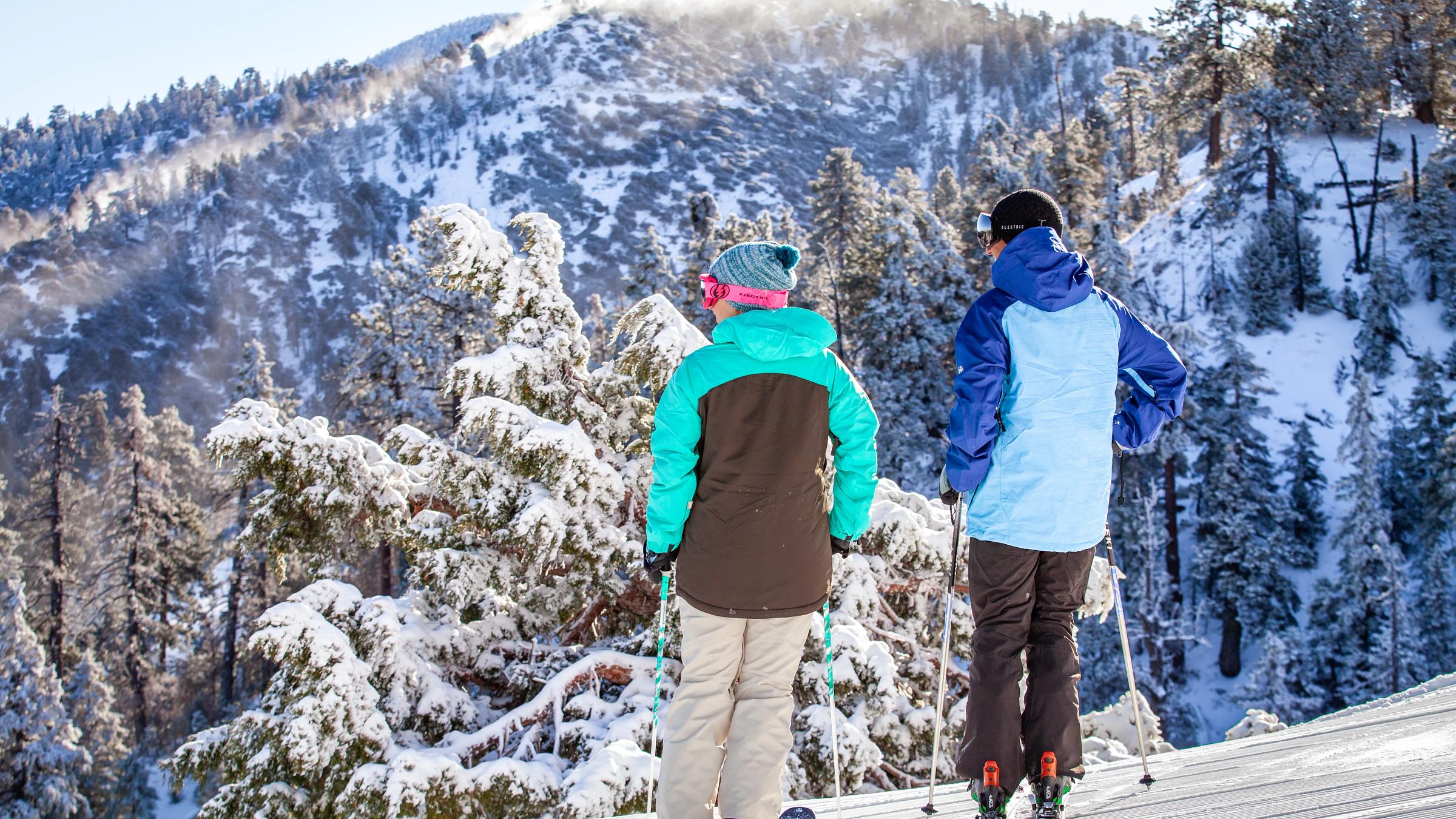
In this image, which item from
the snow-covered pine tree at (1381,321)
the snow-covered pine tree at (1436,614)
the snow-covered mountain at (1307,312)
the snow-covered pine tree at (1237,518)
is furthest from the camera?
the snow-covered pine tree at (1381,321)

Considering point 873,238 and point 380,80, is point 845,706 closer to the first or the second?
point 873,238

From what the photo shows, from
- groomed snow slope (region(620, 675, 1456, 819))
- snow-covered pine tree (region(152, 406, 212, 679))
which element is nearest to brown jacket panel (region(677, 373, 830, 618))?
groomed snow slope (region(620, 675, 1456, 819))

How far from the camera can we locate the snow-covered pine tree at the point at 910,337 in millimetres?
25359

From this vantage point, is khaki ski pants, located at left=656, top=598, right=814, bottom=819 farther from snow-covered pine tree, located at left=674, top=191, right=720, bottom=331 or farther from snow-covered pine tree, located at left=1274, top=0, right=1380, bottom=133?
snow-covered pine tree, located at left=1274, top=0, right=1380, bottom=133

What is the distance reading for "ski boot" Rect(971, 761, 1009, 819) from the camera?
9.41 feet

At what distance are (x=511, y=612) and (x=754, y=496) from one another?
23.2 ft

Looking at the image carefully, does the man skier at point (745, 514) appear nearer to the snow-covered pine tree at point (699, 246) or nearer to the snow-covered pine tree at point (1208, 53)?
the snow-covered pine tree at point (699, 246)

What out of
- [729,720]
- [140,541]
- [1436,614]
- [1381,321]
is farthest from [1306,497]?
[140,541]

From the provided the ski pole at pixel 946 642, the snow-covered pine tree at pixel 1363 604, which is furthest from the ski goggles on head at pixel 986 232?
the snow-covered pine tree at pixel 1363 604

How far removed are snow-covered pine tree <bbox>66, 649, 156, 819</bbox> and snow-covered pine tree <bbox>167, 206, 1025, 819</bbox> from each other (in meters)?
20.9

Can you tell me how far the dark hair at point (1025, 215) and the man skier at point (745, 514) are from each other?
805mm

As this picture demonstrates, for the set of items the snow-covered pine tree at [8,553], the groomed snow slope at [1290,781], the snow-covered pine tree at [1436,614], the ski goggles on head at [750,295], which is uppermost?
the ski goggles on head at [750,295]

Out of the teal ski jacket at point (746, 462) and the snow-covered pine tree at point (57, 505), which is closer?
the teal ski jacket at point (746, 462)

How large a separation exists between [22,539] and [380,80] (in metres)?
169
